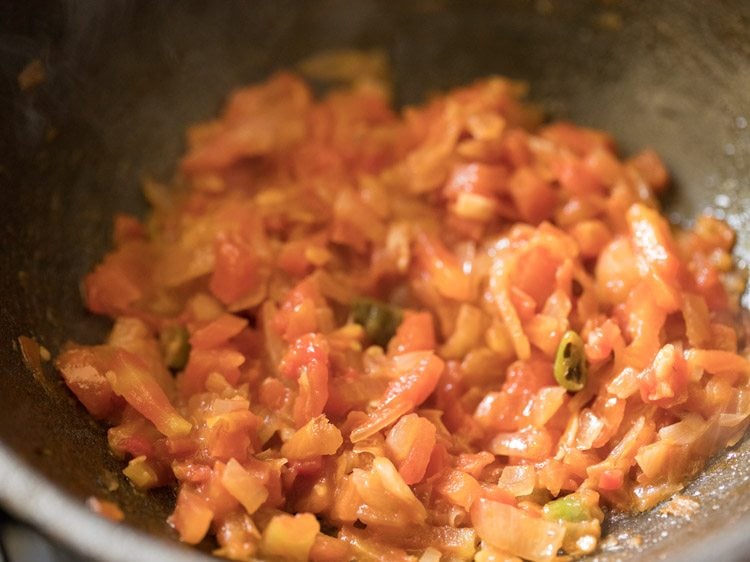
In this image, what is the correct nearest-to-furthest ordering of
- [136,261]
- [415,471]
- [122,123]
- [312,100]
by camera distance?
[415,471]
[136,261]
[122,123]
[312,100]

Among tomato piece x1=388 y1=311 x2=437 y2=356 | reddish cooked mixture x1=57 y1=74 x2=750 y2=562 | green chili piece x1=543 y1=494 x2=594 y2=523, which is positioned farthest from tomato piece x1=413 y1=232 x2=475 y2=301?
green chili piece x1=543 y1=494 x2=594 y2=523

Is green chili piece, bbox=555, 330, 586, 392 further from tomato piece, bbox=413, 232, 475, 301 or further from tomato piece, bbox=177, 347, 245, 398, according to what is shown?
tomato piece, bbox=177, 347, 245, 398

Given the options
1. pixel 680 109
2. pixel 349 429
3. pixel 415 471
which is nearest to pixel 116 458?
pixel 349 429

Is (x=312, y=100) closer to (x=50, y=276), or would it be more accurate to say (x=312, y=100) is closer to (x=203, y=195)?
(x=203, y=195)

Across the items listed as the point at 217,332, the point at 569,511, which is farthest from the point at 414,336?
the point at 569,511

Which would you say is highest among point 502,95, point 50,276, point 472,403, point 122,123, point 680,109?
point 680,109

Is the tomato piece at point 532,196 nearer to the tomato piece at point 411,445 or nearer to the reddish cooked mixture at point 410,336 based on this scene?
the reddish cooked mixture at point 410,336
